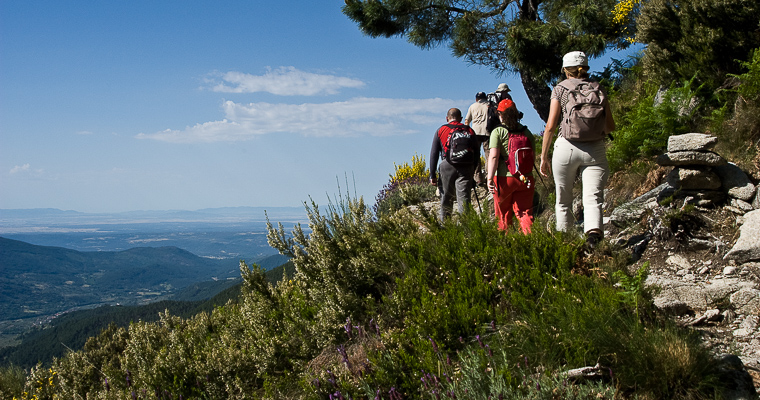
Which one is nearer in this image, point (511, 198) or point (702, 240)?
point (702, 240)

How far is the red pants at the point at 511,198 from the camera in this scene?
5020 millimetres

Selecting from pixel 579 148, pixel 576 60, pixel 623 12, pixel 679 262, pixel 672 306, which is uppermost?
pixel 623 12

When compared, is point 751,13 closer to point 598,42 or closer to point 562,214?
point 598,42

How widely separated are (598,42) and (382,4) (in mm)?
5193

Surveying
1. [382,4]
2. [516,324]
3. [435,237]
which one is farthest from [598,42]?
[516,324]

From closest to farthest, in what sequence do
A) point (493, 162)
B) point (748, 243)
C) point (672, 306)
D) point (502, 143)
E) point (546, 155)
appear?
point (672, 306)
point (748, 243)
point (546, 155)
point (493, 162)
point (502, 143)

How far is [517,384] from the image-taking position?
7.70ft

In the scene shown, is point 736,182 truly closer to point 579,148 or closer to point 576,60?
point 579,148

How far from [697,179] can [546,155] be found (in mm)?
1710

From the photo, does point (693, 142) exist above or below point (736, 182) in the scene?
above

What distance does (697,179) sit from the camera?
4707mm

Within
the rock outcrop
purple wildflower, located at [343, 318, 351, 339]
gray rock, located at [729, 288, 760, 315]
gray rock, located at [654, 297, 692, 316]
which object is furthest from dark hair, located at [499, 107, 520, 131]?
purple wildflower, located at [343, 318, 351, 339]

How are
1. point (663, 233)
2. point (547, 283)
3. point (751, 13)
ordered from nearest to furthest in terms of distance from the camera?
point (547, 283) → point (663, 233) → point (751, 13)

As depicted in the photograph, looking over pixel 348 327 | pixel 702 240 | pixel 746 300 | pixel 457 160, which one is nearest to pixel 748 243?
pixel 702 240
